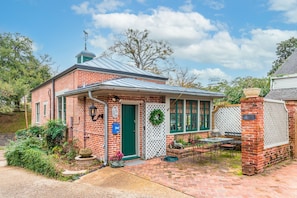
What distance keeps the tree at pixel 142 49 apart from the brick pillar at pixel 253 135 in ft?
53.1

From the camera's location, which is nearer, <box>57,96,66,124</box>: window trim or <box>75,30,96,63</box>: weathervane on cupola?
<box>57,96,66,124</box>: window trim

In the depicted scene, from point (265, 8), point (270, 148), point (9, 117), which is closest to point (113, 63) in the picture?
point (270, 148)

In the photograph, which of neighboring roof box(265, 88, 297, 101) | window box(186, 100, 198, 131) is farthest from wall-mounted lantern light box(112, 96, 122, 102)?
neighboring roof box(265, 88, 297, 101)

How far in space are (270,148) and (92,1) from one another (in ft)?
35.4

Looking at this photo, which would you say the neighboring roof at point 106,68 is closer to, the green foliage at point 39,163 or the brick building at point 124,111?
the brick building at point 124,111

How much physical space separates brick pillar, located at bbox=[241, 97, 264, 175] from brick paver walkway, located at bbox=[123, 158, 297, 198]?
0.28m

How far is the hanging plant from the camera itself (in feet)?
24.1

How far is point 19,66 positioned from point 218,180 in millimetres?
24664

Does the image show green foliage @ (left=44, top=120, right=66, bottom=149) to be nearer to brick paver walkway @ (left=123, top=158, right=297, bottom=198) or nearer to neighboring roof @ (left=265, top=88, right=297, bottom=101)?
brick paver walkway @ (left=123, top=158, right=297, bottom=198)

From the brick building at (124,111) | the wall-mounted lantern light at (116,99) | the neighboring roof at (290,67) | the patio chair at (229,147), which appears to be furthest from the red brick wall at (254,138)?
the neighboring roof at (290,67)

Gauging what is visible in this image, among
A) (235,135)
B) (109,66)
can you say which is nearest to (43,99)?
(109,66)

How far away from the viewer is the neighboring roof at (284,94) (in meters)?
12.3

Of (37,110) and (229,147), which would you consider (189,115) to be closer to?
(229,147)

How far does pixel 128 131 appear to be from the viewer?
7250 mm
